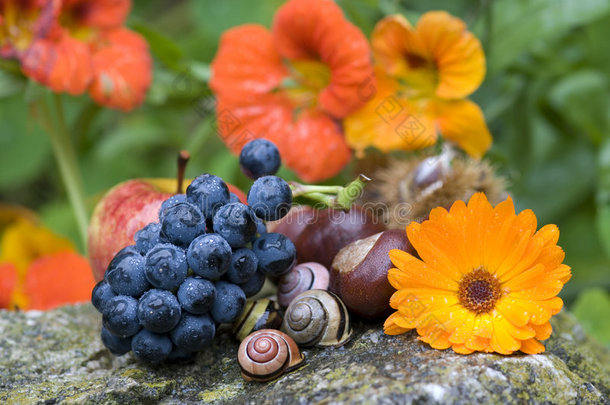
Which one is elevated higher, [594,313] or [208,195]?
[208,195]

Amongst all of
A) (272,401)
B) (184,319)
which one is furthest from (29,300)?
(272,401)

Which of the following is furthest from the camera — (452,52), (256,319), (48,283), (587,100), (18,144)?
(18,144)

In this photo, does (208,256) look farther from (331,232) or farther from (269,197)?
(331,232)

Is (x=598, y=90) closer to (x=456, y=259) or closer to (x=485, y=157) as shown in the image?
(x=485, y=157)

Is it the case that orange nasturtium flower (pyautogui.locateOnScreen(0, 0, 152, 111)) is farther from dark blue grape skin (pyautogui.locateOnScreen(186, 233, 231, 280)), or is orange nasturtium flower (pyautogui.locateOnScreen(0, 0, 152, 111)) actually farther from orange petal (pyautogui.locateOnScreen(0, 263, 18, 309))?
dark blue grape skin (pyautogui.locateOnScreen(186, 233, 231, 280))

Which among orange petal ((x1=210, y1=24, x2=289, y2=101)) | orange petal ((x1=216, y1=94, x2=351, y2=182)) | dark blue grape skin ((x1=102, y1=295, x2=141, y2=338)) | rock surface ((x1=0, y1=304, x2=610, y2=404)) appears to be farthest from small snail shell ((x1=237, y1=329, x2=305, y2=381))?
orange petal ((x1=210, y1=24, x2=289, y2=101))

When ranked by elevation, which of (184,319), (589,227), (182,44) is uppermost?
(182,44)

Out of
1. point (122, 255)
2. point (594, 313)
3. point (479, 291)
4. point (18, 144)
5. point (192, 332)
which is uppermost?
point (18, 144)

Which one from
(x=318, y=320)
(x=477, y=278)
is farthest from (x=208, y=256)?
(x=477, y=278)
